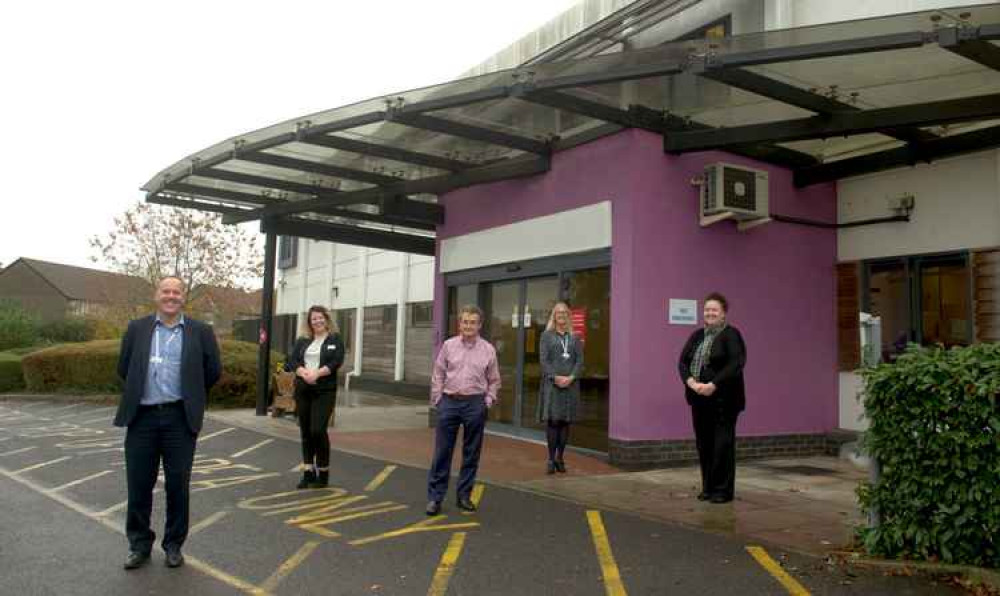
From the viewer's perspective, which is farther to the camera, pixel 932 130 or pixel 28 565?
pixel 932 130

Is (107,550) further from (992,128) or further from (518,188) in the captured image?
(992,128)

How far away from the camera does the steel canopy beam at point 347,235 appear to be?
13594 mm

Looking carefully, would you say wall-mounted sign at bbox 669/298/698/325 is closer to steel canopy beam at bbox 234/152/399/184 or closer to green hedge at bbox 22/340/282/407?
steel canopy beam at bbox 234/152/399/184

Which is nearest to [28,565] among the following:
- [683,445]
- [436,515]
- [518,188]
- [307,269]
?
[436,515]

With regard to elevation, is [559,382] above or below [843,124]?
below

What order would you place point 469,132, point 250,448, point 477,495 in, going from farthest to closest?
point 250,448, point 469,132, point 477,495

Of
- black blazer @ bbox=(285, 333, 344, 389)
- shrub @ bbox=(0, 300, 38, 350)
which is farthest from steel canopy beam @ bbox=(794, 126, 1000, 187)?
shrub @ bbox=(0, 300, 38, 350)

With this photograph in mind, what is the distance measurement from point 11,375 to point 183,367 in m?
18.7

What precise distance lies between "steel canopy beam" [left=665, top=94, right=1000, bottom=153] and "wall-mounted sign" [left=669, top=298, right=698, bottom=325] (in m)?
1.74

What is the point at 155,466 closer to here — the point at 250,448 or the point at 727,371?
the point at 727,371

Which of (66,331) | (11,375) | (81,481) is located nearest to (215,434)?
(81,481)

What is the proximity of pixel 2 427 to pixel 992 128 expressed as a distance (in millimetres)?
14129

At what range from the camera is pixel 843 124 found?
7648 millimetres

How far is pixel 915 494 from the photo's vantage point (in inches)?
190
